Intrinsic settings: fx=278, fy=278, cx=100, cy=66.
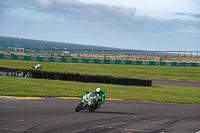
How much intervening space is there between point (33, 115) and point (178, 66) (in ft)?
133

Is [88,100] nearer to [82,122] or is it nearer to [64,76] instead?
[82,122]

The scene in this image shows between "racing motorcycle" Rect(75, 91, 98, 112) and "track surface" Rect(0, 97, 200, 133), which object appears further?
"racing motorcycle" Rect(75, 91, 98, 112)

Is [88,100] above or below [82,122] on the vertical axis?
above

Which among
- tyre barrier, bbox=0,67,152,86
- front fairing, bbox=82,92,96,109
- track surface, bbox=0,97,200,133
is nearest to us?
track surface, bbox=0,97,200,133

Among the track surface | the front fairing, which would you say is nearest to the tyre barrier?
the track surface

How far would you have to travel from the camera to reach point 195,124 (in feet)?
32.8

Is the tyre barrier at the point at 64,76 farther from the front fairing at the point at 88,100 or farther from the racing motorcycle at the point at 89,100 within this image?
the front fairing at the point at 88,100

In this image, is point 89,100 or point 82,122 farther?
point 89,100

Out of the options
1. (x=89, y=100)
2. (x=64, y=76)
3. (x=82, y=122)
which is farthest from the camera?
(x=64, y=76)

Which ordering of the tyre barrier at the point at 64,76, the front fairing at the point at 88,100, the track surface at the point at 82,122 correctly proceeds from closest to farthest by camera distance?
the track surface at the point at 82,122, the front fairing at the point at 88,100, the tyre barrier at the point at 64,76

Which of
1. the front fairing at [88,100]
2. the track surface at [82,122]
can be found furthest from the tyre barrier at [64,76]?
the front fairing at [88,100]

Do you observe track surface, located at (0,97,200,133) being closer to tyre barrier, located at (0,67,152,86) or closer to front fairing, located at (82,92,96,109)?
front fairing, located at (82,92,96,109)

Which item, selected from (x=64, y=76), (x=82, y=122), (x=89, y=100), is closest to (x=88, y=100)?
(x=89, y=100)

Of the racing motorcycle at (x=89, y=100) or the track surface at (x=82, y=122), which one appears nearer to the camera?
the track surface at (x=82, y=122)
